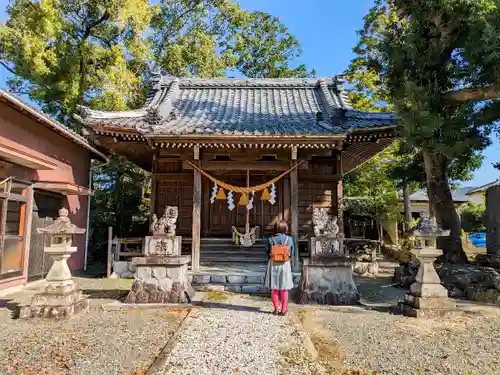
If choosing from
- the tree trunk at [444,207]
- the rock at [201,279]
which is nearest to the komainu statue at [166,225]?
the rock at [201,279]

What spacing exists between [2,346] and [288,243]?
4689mm

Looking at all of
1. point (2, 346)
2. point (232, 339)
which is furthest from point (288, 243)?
point (2, 346)

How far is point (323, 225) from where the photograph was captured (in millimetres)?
7910

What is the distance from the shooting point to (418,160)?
485 inches

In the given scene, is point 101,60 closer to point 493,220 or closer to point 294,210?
point 294,210

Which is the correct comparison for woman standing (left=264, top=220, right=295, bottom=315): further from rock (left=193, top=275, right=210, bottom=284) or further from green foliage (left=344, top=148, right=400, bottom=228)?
green foliage (left=344, top=148, right=400, bottom=228)

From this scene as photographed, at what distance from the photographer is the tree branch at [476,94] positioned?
839 centimetres

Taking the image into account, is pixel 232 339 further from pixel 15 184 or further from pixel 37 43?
pixel 37 43

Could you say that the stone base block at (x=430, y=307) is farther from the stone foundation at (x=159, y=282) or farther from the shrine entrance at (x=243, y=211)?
the shrine entrance at (x=243, y=211)

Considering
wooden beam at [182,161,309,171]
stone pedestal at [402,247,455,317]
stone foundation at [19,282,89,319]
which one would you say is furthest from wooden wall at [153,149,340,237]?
stone foundation at [19,282,89,319]

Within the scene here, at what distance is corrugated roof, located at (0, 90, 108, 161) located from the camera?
803 cm

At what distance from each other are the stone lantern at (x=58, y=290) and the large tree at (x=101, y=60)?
28.2 feet

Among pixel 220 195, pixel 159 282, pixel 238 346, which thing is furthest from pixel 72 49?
pixel 238 346

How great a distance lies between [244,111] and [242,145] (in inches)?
134
